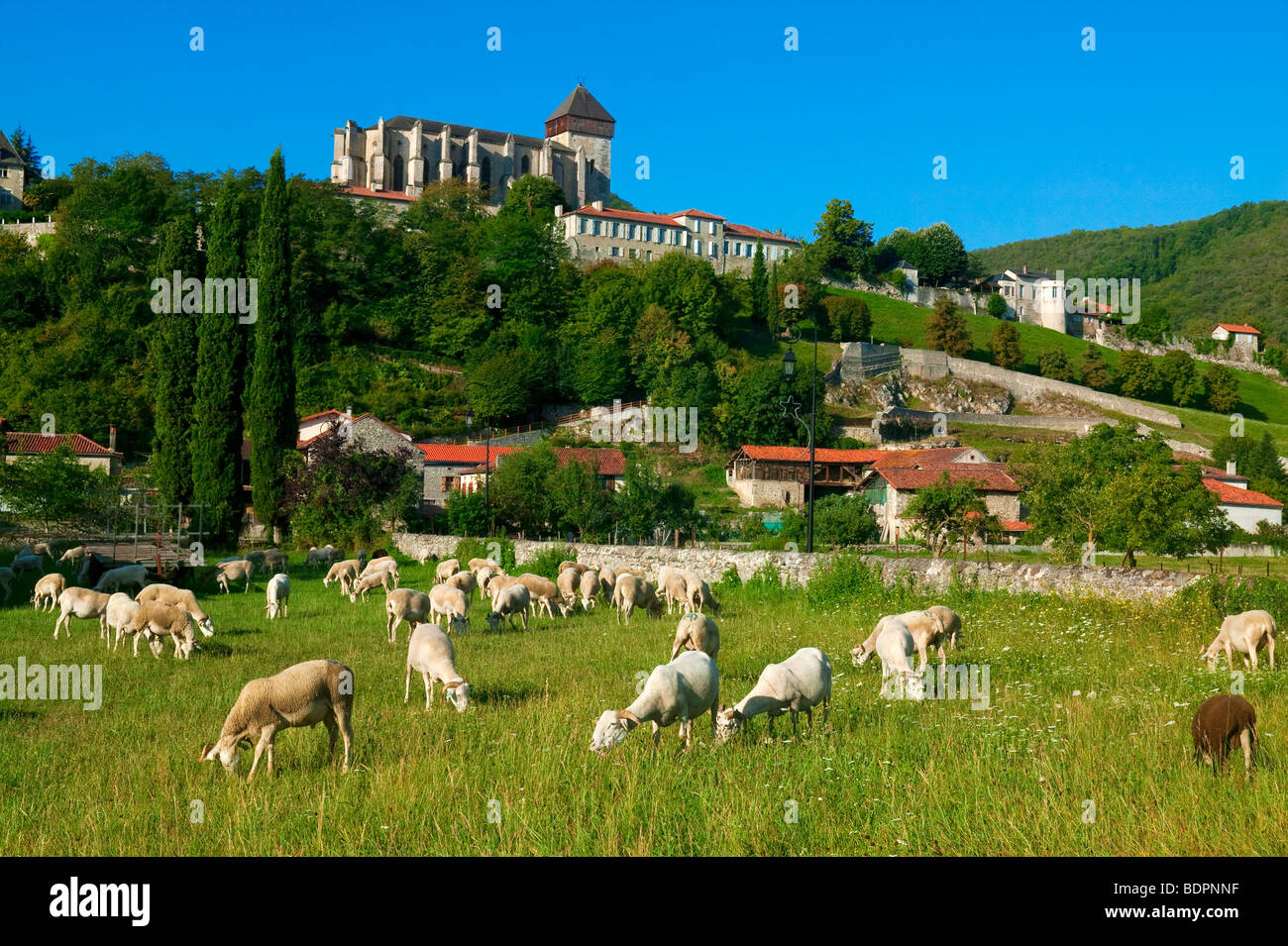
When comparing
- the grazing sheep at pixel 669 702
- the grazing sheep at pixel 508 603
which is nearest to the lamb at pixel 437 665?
the grazing sheep at pixel 669 702

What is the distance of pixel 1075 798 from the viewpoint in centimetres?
803

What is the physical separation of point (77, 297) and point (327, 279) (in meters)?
20.0

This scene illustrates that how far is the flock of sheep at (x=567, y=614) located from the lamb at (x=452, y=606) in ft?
0.09

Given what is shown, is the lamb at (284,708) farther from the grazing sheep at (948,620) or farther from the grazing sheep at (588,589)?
the grazing sheep at (588,589)

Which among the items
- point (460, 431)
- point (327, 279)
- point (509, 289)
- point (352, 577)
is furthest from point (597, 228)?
point (352, 577)

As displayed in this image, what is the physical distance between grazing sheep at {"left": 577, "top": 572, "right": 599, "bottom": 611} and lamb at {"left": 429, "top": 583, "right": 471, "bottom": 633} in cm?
508

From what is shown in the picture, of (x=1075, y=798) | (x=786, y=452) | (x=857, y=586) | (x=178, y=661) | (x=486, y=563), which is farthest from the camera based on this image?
(x=786, y=452)

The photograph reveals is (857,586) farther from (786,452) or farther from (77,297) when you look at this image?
(77,297)

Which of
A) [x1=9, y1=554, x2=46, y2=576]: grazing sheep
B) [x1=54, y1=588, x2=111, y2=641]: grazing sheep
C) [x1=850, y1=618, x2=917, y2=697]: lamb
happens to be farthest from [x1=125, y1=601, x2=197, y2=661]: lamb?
[x1=9, y1=554, x2=46, y2=576]: grazing sheep

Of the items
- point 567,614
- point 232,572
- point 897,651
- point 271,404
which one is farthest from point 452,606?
point 271,404

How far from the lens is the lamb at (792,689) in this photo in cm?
1040

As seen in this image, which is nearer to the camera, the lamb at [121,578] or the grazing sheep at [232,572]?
the lamb at [121,578]

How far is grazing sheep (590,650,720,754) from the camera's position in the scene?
368 inches

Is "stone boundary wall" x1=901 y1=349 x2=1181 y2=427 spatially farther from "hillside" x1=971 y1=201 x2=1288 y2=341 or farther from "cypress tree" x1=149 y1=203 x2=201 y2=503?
"cypress tree" x1=149 y1=203 x2=201 y2=503
